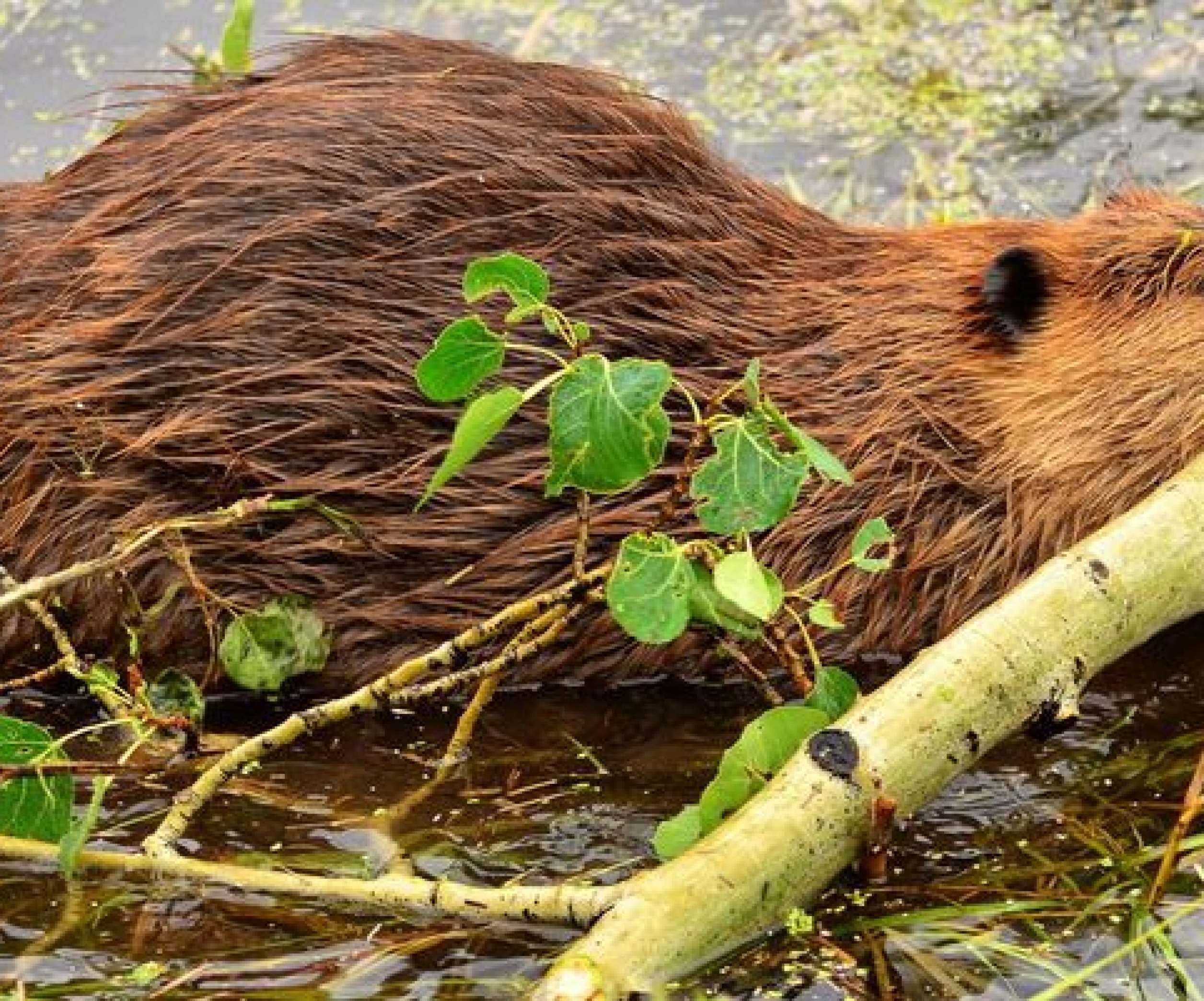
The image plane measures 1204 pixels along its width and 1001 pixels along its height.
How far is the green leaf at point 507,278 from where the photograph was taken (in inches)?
118

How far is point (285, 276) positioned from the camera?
12.3 feet

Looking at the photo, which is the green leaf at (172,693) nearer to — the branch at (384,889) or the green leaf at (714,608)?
the branch at (384,889)

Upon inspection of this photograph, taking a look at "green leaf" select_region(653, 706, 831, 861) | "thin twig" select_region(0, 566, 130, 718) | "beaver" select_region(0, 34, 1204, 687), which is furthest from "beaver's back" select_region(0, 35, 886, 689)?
"green leaf" select_region(653, 706, 831, 861)

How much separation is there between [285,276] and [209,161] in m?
0.26

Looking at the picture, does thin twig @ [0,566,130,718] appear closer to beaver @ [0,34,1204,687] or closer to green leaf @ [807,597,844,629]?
beaver @ [0,34,1204,687]

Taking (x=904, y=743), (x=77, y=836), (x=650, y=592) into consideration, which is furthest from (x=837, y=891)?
(x=77, y=836)

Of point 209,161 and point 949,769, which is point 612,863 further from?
point 209,161

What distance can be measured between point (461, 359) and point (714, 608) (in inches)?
18.1

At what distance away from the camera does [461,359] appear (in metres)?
3.03

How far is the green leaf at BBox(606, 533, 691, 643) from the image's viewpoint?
2.93 meters

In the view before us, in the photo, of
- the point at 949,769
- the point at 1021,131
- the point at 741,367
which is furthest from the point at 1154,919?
the point at 1021,131

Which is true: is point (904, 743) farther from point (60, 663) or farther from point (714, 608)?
point (60, 663)

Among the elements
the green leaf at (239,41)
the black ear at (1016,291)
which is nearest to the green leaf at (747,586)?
the black ear at (1016,291)

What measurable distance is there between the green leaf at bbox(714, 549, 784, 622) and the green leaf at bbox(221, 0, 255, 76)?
1.82 metres
